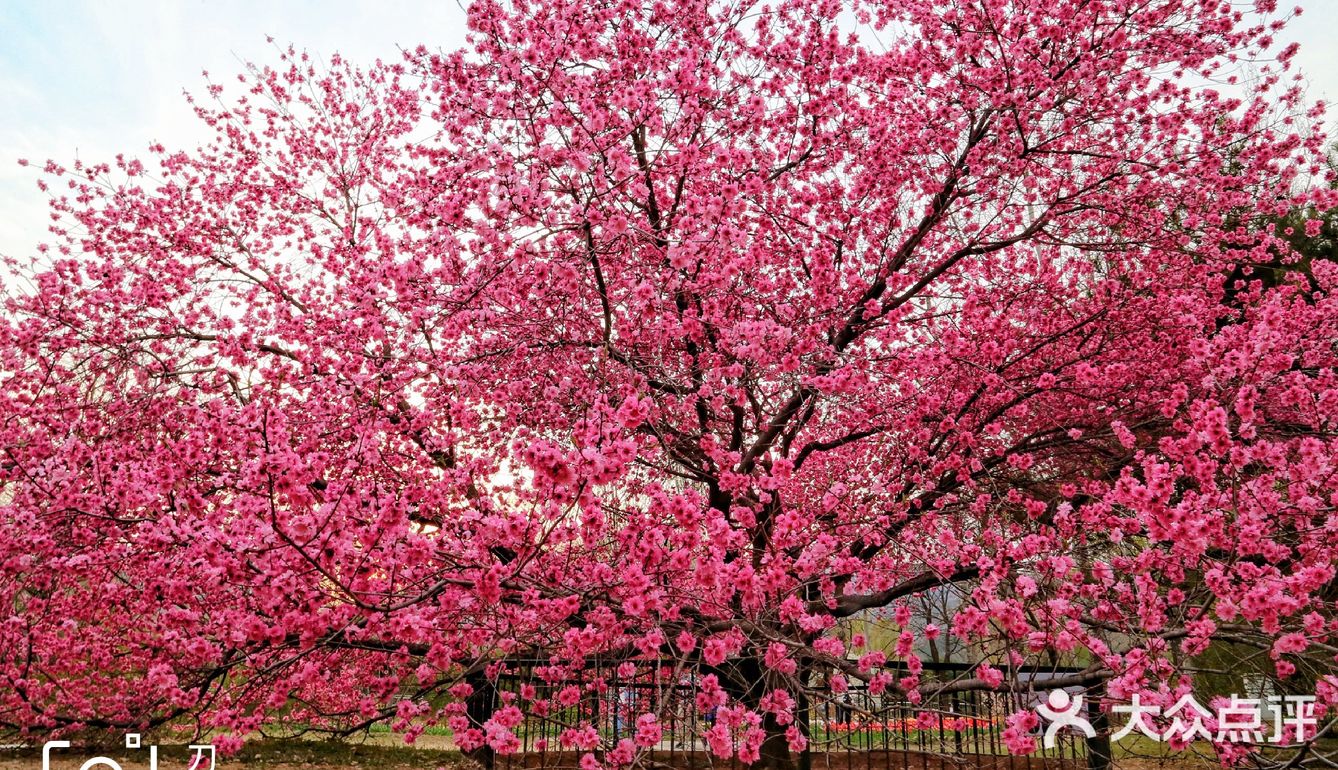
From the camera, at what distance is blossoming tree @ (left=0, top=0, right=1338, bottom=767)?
3.98 m

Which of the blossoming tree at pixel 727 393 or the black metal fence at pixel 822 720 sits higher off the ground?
the blossoming tree at pixel 727 393

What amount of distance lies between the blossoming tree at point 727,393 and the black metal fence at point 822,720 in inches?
9.3

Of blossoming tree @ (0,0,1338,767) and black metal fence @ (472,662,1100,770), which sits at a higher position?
blossoming tree @ (0,0,1338,767)

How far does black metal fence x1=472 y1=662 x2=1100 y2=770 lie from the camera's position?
4.15 meters

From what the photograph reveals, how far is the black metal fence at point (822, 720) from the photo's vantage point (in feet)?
13.6

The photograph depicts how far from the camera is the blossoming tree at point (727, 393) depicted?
3.98m

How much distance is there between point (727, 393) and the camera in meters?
5.26

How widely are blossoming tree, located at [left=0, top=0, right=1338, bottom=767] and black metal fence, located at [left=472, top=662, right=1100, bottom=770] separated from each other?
236 mm

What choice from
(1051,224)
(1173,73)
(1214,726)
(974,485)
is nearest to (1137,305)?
(1051,224)

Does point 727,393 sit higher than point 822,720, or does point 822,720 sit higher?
point 727,393

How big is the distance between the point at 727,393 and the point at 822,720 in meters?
4.61

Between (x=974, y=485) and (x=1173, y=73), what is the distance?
4400mm

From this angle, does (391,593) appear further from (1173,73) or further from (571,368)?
(1173,73)

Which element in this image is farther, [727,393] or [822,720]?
[822,720]
